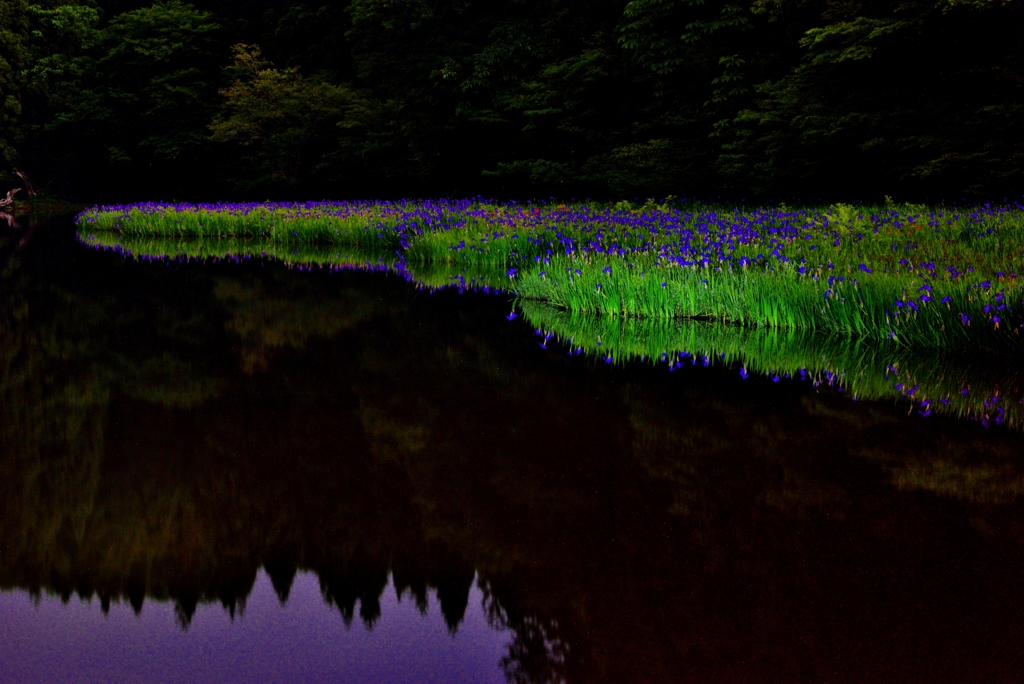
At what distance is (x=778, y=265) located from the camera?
10102 mm

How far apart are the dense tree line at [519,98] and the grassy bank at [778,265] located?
179 inches

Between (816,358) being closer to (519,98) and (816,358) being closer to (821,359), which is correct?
(821,359)

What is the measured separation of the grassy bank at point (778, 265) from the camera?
7.98 metres

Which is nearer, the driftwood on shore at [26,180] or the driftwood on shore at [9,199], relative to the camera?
the driftwood on shore at [9,199]

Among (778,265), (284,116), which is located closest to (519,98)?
(284,116)

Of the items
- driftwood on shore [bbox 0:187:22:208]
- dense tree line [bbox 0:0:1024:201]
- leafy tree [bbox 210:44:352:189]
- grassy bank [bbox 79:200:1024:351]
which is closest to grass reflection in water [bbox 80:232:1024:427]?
grassy bank [bbox 79:200:1024:351]

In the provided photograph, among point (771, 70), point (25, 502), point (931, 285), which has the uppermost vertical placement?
point (771, 70)

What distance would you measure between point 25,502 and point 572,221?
13.4 metres

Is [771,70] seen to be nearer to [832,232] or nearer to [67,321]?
[832,232]

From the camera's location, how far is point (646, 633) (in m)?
2.96

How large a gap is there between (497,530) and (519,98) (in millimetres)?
27814

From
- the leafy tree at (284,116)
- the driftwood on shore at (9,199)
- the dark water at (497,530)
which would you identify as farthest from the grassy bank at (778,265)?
the driftwood on shore at (9,199)

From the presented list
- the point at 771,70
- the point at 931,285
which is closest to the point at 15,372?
the point at 931,285

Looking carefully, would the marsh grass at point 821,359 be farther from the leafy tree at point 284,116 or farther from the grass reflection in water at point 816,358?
the leafy tree at point 284,116
